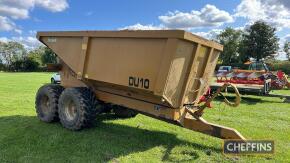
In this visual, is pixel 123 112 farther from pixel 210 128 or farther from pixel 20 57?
pixel 20 57

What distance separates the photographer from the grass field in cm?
579

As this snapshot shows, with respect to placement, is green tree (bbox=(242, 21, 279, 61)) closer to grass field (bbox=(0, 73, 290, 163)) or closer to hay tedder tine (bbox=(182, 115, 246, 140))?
grass field (bbox=(0, 73, 290, 163))

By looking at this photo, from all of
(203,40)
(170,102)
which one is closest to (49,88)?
(170,102)

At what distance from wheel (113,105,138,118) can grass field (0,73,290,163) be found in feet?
0.47

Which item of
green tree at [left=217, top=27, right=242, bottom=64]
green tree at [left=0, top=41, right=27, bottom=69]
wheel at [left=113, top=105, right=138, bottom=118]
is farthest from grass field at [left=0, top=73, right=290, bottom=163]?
green tree at [left=0, top=41, right=27, bottom=69]

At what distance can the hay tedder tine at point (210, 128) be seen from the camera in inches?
244

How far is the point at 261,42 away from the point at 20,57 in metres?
61.4

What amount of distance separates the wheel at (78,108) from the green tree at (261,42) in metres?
60.0

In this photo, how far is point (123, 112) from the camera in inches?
323

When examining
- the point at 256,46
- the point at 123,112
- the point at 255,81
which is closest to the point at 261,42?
the point at 256,46

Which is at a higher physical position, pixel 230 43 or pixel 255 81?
pixel 230 43

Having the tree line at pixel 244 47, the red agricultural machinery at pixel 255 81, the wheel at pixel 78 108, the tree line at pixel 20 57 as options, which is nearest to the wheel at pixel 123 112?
the wheel at pixel 78 108

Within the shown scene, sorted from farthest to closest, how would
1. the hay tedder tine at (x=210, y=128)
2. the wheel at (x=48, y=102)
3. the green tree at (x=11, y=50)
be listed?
the green tree at (x=11, y=50)
the wheel at (x=48, y=102)
the hay tedder tine at (x=210, y=128)

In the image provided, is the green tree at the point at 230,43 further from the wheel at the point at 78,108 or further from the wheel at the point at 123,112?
the wheel at the point at 78,108
